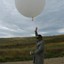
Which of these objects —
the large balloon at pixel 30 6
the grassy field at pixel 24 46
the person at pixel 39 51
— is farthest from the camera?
the grassy field at pixel 24 46

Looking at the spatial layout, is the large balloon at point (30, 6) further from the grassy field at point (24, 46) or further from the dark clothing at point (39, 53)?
the grassy field at point (24, 46)

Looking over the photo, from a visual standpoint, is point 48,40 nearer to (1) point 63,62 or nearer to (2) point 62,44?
(2) point 62,44

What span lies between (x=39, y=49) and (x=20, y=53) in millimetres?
10840

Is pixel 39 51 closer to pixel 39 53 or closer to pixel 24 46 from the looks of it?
pixel 39 53

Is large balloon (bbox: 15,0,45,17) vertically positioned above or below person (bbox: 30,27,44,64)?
above

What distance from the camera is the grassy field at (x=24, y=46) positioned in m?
16.2

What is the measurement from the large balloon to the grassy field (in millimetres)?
9491

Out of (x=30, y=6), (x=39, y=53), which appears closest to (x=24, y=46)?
(x=39, y=53)

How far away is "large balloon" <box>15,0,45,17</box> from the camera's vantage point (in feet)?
18.5

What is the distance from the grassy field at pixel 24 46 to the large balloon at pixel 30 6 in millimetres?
9491

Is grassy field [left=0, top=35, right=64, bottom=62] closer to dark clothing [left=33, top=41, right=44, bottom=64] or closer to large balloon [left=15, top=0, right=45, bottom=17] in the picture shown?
dark clothing [left=33, top=41, right=44, bottom=64]

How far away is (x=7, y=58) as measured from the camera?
15.3m

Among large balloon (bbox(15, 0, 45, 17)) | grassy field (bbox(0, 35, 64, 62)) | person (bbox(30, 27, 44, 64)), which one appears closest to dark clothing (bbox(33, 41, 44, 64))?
person (bbox(30, 27, 44, 64))

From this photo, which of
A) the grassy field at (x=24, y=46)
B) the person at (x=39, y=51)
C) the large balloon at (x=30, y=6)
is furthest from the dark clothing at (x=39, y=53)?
the grassy field at (x=24, y=46)
